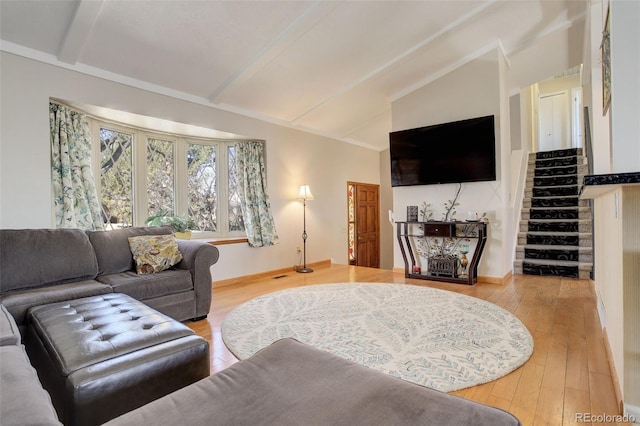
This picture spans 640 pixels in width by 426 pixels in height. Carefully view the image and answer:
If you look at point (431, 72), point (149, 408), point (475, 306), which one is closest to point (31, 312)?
point (149, 408)

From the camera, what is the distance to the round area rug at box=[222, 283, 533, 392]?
1986mm

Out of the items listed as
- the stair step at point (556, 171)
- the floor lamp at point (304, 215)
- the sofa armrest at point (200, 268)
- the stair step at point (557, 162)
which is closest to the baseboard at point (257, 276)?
the floor lamp at point (304, 215)

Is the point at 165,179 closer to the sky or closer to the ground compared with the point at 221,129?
closer to the ground

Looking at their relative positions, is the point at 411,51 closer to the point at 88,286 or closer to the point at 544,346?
the point at 544,346

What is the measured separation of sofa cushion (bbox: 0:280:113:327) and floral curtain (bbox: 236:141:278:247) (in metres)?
2.33

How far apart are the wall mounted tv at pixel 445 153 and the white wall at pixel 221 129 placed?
4.95ft

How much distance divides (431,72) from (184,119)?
346 cm

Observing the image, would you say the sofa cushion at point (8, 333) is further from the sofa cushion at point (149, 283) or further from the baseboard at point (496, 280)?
the baseboard at point (496, 280)

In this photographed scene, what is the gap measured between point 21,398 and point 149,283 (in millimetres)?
2065

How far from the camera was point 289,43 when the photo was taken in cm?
327

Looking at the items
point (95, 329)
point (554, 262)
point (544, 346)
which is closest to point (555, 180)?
point (554, 262)

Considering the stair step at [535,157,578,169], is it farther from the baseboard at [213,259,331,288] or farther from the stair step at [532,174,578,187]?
the baseboard at [213,259,331,288]

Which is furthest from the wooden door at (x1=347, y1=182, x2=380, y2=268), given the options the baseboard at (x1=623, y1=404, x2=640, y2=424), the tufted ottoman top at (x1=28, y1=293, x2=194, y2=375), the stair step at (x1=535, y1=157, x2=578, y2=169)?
the baseboard at (x1=623, y1=404, x2=640, y2=424)

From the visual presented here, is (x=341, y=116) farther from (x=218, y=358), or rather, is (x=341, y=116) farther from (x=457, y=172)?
(x=218, y=358)
